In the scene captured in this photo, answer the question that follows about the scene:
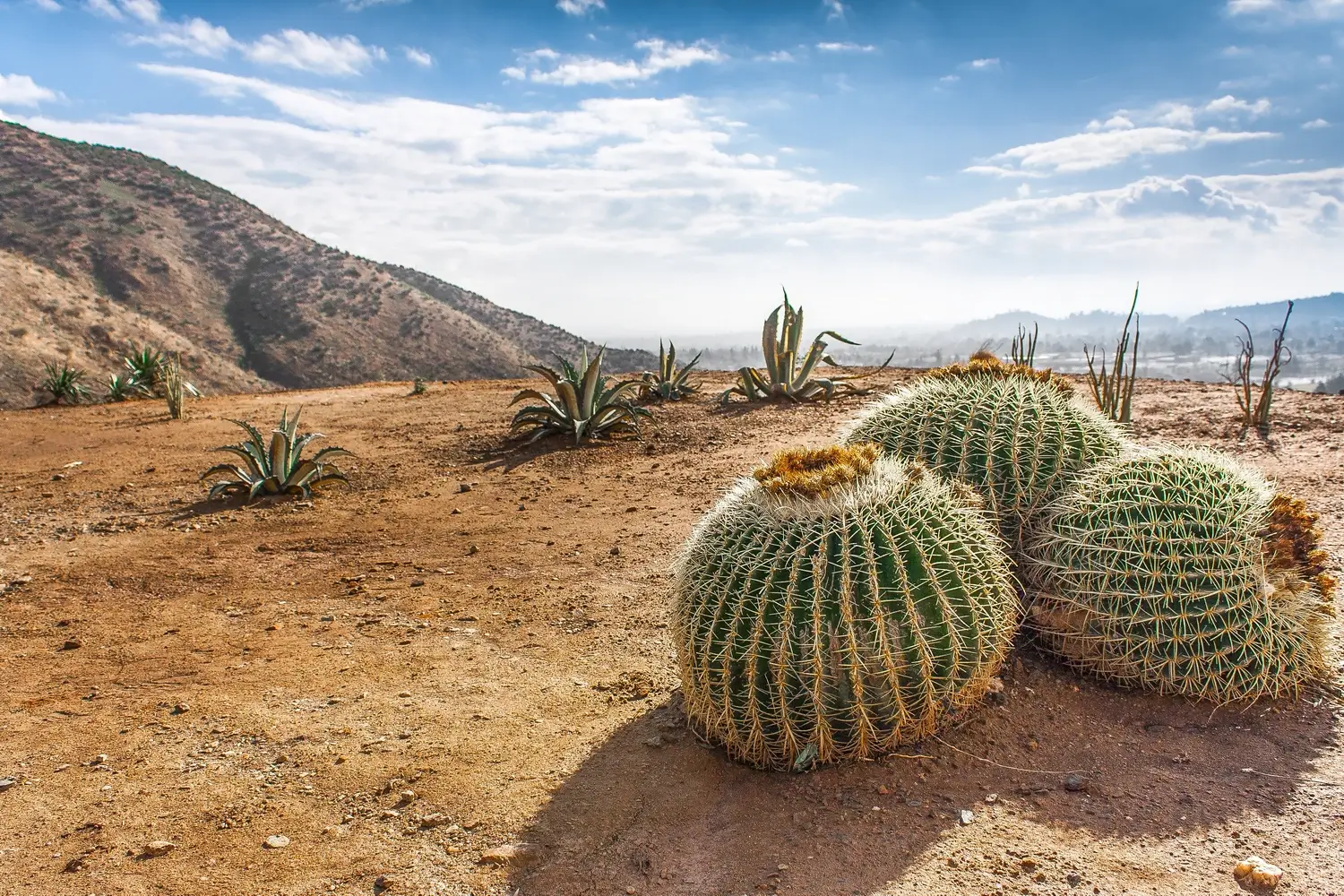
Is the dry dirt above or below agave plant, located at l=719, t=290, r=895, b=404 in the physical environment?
below

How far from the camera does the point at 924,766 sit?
124 inches

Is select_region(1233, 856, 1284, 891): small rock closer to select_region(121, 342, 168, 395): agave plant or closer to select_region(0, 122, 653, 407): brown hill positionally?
select_region(121, 342, 168, 395): agave plant

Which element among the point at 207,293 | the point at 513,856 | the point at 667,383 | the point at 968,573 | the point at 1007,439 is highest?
the point at 207,293

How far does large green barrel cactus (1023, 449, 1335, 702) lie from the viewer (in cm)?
345

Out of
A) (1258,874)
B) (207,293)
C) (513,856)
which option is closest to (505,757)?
(513,856)

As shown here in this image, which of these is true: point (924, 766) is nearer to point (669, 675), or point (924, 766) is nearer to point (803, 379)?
point (669, 675)

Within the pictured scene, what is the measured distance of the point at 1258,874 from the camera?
8.44 ft

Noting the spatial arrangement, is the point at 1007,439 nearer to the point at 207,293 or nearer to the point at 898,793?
the point at 898,793

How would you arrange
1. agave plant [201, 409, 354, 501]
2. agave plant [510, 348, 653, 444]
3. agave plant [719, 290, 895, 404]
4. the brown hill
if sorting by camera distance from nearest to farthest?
agave plant [201, 409, 354, 501] → agave plant [510, 348, 653, 444] → agave plant [719, 290, 895, 404] → the brown hill

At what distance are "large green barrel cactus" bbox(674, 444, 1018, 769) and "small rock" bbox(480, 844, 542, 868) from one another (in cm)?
77

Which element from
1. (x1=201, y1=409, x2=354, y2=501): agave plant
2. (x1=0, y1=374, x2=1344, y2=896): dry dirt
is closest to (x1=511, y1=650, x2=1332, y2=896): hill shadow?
(x1=0, y1=374, x2=1344, y2=896): dry dirt

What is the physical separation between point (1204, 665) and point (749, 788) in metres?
1.95

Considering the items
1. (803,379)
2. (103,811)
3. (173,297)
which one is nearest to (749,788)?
(103,811)

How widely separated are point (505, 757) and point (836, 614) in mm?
1499
